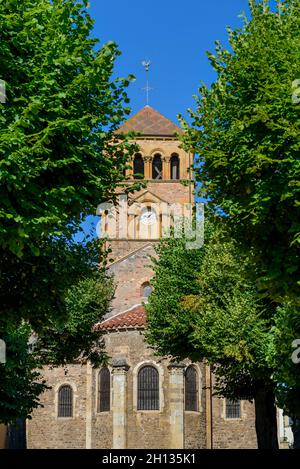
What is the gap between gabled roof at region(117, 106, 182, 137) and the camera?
66.2m

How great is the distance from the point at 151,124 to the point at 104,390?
2837 cm

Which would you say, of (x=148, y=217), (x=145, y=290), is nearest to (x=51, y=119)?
(x=145, y=290)

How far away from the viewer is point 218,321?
101 ft

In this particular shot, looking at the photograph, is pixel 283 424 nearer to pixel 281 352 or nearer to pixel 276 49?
pixel 281 352

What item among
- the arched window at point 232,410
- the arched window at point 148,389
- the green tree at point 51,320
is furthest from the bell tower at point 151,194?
the green tree at point 51,320

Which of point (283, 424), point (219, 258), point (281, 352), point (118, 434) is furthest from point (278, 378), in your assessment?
point (283, 424)

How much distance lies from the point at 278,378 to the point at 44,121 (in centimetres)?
1409

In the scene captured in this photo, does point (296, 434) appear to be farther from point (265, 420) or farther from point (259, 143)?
point (259, 143)

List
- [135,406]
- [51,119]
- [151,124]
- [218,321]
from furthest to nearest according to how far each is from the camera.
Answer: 1. [151,124]
2. [135,406]
3. [218,321]
4. [51,119]

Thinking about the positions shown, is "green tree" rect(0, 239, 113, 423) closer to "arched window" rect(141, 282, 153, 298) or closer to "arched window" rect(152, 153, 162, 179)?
"arched window" rect(141, 282, 153, 298)

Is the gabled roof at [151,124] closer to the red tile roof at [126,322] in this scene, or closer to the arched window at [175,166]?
the arched window at [175,166]

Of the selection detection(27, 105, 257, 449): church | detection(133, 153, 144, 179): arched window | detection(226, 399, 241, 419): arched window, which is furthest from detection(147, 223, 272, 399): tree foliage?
detection(133, 153, 144, 179): arched window

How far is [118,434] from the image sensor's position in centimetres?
4350

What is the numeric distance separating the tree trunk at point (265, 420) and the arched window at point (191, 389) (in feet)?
46.0
